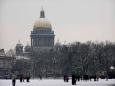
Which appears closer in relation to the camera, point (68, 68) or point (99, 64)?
point (99, 64)

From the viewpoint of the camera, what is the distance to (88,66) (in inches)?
4916

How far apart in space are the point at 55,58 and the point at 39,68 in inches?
148

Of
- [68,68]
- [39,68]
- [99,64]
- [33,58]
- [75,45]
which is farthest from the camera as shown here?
[33,58]

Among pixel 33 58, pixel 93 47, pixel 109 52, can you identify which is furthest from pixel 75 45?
pixel 33 58

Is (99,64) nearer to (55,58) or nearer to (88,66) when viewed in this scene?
(88,66)

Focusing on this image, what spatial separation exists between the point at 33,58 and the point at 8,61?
627 centimetres

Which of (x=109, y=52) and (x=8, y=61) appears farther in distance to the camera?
(x=8, y=61)

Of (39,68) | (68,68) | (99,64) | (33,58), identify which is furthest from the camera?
(33,58)

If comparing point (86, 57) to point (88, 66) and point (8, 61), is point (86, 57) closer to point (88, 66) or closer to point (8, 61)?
point (88, 66)

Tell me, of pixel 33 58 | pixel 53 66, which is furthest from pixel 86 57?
pixel 33 58

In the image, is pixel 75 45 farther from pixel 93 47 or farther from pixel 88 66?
pixel 88 66

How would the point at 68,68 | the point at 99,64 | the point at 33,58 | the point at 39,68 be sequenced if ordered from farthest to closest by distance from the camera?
the point at 33,58
the point at 39,68
the point at 68,68
the point at 99,64

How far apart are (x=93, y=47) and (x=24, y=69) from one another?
2207 centimetres

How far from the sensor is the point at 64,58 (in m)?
138
